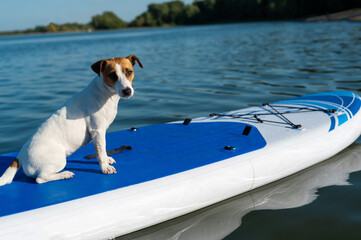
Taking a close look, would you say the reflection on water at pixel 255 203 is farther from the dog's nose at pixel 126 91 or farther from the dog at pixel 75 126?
the dog's nose at pixel 126 91

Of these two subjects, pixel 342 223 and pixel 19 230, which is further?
pixel 342 223

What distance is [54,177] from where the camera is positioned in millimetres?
3477

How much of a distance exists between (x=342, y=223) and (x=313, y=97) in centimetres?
329

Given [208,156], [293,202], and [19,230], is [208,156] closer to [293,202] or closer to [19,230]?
[293,202]

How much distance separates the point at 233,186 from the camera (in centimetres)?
397

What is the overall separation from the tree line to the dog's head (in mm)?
63608

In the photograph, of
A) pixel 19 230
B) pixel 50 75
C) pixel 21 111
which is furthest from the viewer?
pixel 50 75

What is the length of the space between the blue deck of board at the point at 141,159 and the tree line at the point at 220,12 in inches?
2439

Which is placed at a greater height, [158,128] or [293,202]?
[158,128]

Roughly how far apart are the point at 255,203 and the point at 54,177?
92.8 inches

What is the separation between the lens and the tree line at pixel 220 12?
63.9 meters

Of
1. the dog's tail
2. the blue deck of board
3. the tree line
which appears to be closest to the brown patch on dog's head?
the blue deck of board

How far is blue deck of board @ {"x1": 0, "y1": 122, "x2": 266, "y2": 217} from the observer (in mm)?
3213

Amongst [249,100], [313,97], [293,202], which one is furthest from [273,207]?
[249,100]
